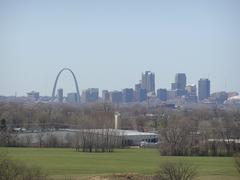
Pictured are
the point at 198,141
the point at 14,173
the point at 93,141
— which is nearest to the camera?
the point at 14,173

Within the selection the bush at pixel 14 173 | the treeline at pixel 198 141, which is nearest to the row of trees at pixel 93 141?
the treeline at pixel 198 141

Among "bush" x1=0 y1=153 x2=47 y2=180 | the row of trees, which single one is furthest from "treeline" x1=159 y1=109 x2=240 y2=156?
"bush" x1=0 y1=153 x2=47 y2=180

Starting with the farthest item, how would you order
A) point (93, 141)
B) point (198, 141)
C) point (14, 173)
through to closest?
point (93, 141) → point (198, 141) → point (14, 173)

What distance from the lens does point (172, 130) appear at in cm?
7119

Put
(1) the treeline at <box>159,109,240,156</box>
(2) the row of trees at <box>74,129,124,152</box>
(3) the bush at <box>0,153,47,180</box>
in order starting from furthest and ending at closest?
1. (2) the row of trees at <box>74,129,124,152</box>
2. (1) the treeline at <box>159,109,240,156</box>
3. (3) the bush at <box>0,153,47,180</box>

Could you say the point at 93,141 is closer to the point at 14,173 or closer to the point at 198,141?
the point at 198,141

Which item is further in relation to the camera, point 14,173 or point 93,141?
point 93,141

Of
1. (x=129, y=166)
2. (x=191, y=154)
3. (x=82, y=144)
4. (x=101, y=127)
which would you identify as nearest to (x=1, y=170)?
(x=129, y=166)

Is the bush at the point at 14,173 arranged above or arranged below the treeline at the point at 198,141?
below

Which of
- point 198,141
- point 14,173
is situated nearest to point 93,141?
point 198,141

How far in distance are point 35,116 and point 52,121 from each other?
123 inches

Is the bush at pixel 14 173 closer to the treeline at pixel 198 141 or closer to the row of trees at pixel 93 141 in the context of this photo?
the treeline at pixel 198 141

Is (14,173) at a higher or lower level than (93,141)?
lower

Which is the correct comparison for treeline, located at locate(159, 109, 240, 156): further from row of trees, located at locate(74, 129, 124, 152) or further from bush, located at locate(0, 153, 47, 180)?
bush, located at locate(0, 153, 47, 180)
